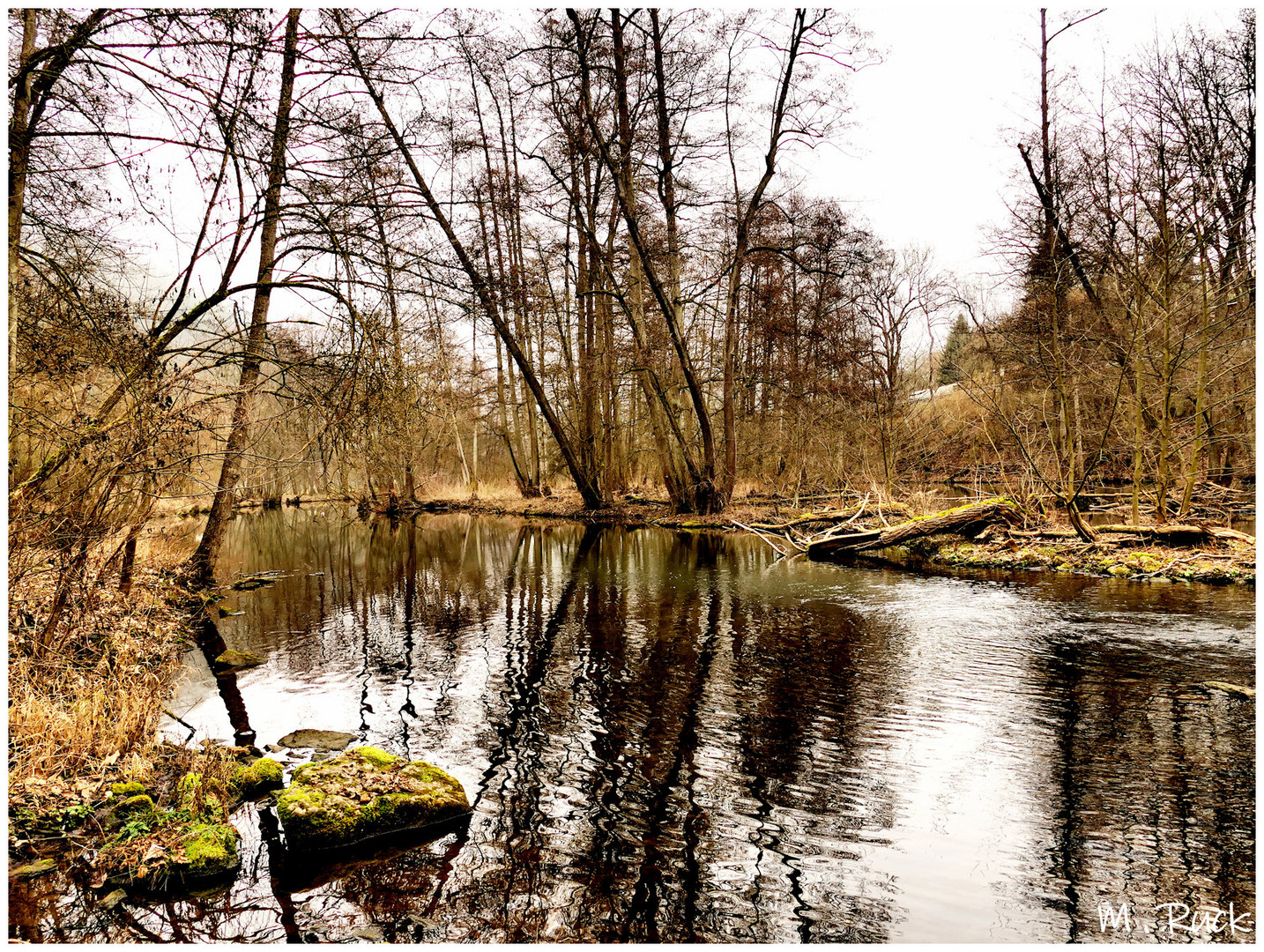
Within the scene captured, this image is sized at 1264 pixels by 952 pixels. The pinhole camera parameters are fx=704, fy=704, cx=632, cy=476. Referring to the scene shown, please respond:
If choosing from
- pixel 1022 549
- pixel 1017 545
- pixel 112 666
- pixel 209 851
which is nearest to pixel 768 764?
pixel 209 851

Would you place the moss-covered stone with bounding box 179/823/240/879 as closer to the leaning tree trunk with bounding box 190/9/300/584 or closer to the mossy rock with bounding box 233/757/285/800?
the mossy rock with bounding box 233/757/285/800

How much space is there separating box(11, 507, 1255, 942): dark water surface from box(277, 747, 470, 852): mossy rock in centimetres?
21

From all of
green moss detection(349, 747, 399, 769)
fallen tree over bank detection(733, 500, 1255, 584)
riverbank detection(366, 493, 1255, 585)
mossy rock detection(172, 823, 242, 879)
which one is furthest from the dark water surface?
fallen tree over bank detection(733, 500, 1255, 584)

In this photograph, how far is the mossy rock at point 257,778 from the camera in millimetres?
4916

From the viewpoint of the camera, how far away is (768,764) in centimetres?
528

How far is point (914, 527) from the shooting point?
14.9m

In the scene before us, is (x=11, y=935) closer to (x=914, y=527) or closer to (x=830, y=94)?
(x=914, y=527)

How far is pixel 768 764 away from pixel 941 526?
36.4 feet

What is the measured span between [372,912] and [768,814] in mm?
2396

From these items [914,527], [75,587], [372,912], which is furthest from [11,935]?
[914,527]

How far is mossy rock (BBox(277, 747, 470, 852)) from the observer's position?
426cm

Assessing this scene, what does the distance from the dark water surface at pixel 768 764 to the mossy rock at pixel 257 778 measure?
378 millimetres

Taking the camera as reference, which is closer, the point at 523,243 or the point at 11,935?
the point at 11,935

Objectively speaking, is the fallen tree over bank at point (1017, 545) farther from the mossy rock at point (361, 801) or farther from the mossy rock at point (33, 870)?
the mossy rock at point (33, 870)
